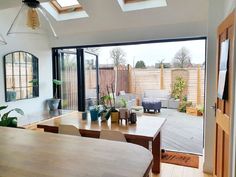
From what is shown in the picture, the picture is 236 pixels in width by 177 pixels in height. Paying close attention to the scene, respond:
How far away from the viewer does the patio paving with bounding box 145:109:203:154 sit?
3982 mm

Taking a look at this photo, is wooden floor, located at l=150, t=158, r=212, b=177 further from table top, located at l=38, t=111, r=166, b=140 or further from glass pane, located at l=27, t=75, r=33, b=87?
glass pane, located at l=27, t=75, r=33, b=87

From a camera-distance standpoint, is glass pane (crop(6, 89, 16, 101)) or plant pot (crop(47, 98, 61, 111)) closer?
glass pane (crop(6, 89, 16, 101))

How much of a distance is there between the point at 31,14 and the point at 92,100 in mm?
3805

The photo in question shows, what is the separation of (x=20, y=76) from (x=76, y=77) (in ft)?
4.09

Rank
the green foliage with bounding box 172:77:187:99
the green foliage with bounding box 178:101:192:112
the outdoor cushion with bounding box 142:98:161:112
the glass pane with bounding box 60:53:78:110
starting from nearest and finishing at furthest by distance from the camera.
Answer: the glass pane with bounding box 60:53:78:110 < the outdoor cushion with bounding box 142:98:161:112 < the green foliage with bounding box 178:101:192:112 < the green foliage with bounding box 172:77:187:99

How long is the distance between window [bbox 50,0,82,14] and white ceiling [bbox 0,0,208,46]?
207 millimetres

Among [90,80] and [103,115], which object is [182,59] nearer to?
[90,80]

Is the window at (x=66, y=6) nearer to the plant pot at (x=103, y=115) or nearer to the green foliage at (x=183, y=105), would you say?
the plant pot at (x=103, y=115)

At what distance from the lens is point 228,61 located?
1939mm

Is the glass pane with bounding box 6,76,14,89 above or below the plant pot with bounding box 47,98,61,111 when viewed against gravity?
above

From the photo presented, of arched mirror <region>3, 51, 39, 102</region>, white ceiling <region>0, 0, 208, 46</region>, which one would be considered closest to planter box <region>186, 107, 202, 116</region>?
white ceiling <region>0, 0, 208, 46</region>

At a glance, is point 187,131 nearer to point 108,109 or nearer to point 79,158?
point 108,109

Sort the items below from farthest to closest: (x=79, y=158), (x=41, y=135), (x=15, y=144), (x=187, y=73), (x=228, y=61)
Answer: (x=187, y=73) < (x=228, y=61) < (x=41, y=135) < (x=15, y=144) < (x=79, y=158)

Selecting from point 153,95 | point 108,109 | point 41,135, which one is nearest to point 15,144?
point 41,135
